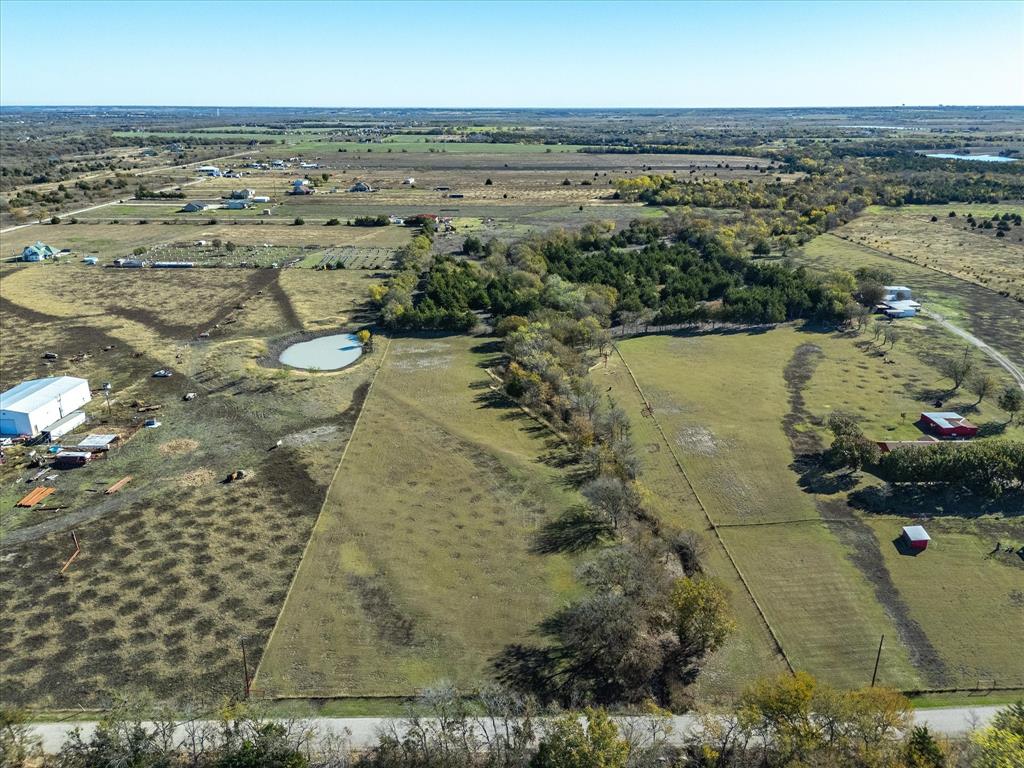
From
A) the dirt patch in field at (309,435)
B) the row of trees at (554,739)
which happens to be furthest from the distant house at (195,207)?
the row of trees at (554,739)

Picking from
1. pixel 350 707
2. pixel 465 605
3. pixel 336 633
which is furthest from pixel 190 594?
pixel 465 605

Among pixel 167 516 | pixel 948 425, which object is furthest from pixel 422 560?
pixel 948 425

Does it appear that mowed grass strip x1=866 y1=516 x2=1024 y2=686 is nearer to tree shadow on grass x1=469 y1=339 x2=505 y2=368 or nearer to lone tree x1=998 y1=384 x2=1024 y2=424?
lone tree x1=998 y1=384 x2=1024 y2=424

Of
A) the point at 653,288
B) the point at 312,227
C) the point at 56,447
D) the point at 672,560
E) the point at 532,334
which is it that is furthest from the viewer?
the point at 312,227

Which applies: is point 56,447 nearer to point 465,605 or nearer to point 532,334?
point 465,605

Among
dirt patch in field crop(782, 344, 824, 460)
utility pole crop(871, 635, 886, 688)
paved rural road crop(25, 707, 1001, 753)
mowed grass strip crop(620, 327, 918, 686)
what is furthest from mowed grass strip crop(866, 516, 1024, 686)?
dirt patch in field crop(782, 344, 824, 460)

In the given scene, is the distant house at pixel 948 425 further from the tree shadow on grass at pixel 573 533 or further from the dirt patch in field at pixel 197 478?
the dirt patch in field at pixel 197 478

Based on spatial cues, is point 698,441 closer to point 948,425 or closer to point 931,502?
point 931,502
